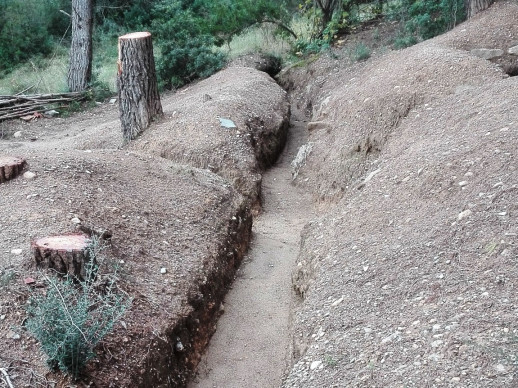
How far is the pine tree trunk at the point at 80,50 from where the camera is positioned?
14219 millimetres

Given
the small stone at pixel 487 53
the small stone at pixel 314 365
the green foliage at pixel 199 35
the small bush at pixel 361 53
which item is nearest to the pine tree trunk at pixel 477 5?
the small stone at pixel 487 53

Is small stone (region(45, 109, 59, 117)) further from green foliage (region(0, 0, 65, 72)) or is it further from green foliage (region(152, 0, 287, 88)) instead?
green foliage (region(0, 0, 65, 72))

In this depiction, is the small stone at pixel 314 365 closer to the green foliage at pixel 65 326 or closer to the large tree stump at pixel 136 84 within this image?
the green foliage at pixel 65 326

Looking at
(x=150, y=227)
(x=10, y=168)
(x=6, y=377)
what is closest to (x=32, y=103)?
(x=10, y=168)

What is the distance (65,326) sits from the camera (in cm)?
384

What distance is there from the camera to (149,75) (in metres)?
9.43

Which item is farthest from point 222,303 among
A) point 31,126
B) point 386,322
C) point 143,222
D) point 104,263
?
point 31,126

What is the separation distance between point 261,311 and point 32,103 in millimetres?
9303

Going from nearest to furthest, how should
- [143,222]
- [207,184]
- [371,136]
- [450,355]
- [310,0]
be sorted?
[450,355] < [143,222] < [207,184] < [371,136] < [310,0]

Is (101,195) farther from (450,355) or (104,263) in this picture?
(450,355)

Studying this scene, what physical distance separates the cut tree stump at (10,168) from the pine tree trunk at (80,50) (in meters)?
8.39

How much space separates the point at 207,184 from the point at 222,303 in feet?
6.15

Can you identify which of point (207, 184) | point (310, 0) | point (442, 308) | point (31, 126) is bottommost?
point (31, 126)

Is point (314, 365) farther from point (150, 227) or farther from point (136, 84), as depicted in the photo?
point (136, 84)
